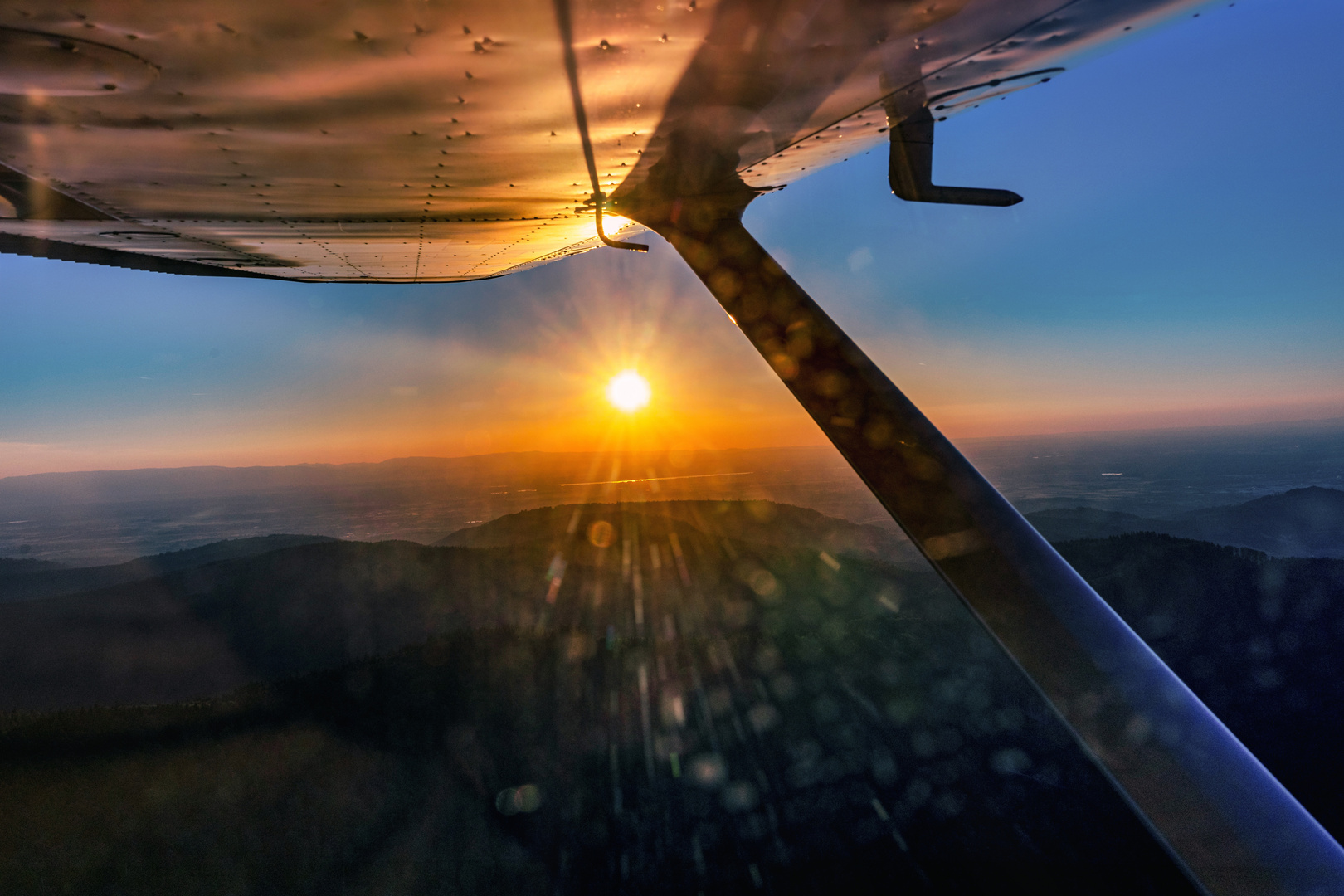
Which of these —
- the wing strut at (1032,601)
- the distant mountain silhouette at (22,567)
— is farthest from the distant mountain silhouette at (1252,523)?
the distant mountain silhouette at (22,567)

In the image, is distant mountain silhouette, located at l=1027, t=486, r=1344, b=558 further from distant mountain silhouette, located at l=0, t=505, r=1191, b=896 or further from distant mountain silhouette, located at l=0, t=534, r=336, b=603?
distant mountain silhouette, located at l=0, t=534, r=336, b=603

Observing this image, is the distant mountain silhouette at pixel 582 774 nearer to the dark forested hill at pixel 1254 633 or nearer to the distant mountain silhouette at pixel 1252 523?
the dark forested hill at pixel 1254 633

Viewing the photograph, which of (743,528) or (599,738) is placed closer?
(599,738)

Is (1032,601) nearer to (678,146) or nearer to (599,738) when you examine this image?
(678,146)

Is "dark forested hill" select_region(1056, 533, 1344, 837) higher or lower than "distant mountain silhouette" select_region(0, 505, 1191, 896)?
lower

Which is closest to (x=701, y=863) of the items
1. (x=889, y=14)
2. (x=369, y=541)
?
(x=889, y=14)

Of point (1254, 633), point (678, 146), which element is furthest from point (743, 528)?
point (678, 146)

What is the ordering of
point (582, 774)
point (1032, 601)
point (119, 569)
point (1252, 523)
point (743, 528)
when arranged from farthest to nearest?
point (743, 528) → point (1252, 523) → point (119, 569) → point (582, 774) → point (1032, 601)

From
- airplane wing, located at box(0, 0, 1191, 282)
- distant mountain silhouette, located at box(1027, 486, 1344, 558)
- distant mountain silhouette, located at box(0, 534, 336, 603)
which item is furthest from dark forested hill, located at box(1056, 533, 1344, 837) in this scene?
distant mountain silhouette, located at box(0, 534, 336, 603)
